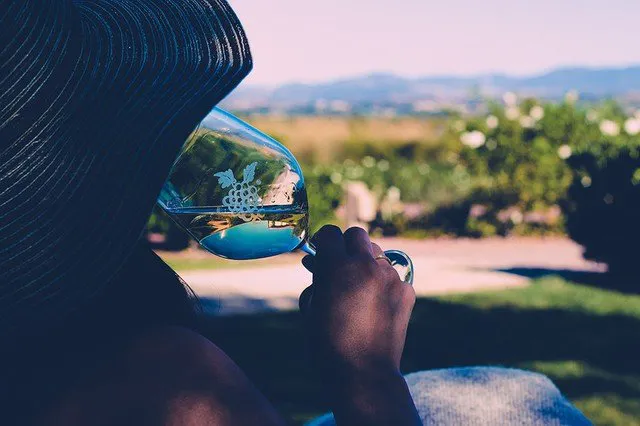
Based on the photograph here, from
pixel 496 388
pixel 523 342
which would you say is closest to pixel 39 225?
pixel 496 388

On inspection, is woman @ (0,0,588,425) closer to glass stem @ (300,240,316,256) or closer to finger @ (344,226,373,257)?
finger @ (344,226,373,257)

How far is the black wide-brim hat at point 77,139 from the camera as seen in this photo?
113 cm

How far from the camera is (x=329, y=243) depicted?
53.4 inches

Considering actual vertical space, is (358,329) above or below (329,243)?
below

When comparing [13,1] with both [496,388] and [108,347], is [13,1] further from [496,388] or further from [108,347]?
[496,388]

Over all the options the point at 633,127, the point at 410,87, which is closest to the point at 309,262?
the point at 633,127

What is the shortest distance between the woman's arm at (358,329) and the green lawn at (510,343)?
3.42 meters

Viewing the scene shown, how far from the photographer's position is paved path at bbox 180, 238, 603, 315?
8.28m

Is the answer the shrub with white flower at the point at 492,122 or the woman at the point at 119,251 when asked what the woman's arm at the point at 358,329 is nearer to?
the woman at the point at 119,251

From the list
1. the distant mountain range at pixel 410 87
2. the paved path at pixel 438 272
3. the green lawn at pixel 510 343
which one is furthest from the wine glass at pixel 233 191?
the distant mountain range at pixel 410 87

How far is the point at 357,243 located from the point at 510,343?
17.3 feet

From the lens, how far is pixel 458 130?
13.9 metres

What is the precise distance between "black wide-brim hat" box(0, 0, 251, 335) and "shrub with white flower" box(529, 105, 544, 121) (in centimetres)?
1285

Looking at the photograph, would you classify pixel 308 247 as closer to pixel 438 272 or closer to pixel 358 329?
pixel 358 329
